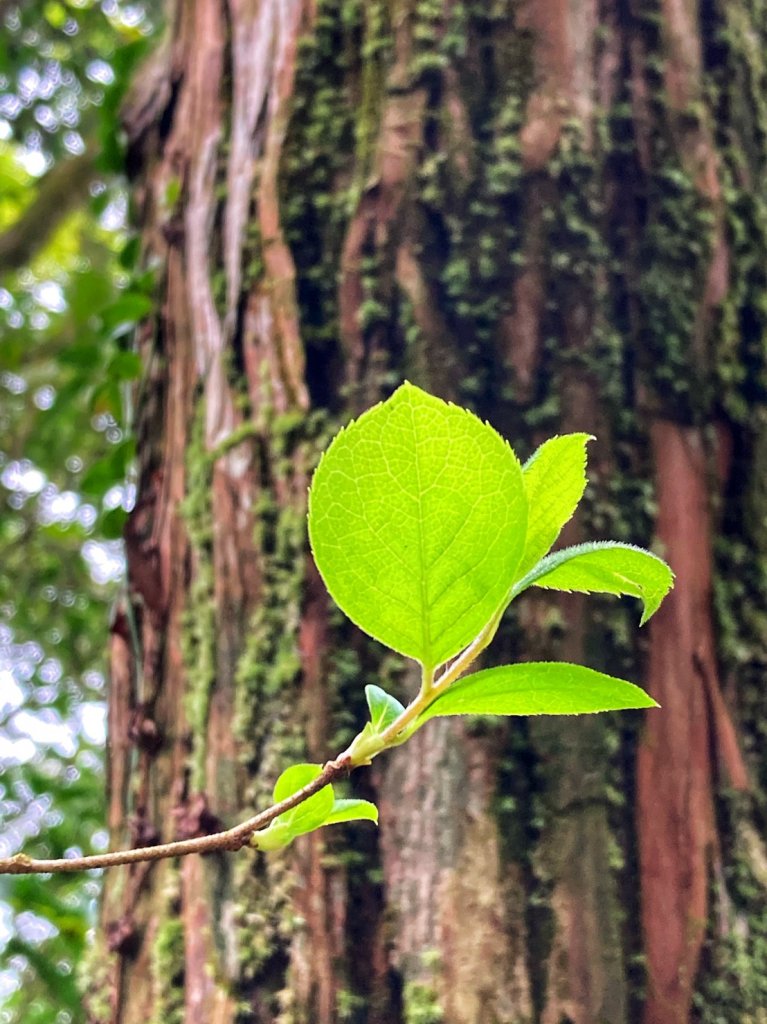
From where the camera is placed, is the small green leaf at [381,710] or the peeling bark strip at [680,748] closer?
the small green leaf at [381,710]

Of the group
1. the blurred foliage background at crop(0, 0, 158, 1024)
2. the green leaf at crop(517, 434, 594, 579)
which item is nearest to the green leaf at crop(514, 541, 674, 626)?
the green leaf at crop(517, 434, 594, 579)

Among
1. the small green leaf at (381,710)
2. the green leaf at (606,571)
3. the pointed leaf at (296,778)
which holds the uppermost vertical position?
the green leaf at (606,571)

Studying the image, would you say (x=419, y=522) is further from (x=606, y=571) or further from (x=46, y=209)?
(x=46, y=209)

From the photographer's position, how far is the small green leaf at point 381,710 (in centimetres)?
35

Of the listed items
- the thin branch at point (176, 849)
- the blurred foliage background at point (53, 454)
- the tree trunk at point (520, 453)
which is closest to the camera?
the thin branch at point (176, 849)

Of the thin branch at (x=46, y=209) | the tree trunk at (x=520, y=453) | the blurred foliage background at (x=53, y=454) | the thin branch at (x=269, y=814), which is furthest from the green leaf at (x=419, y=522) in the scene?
the thin branch at (x=46, y=209)

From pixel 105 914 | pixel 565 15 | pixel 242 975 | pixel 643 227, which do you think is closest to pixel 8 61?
pixel 565 15

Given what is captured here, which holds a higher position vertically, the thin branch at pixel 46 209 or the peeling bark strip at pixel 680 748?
the thin branch at pixel 46 209

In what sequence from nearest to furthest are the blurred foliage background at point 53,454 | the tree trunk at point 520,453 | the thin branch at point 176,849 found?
1. the thin branch at point 176,849
2. the tree trunk at point 520,453
3. the blurred foliage background at point 53,454

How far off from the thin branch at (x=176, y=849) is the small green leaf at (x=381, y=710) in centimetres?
3

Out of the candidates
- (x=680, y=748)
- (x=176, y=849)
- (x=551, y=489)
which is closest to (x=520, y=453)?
(x=680, y=748)

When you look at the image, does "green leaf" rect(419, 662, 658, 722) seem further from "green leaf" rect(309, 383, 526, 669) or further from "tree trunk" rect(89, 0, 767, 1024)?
"tree trunk" rect(89, 0, 767, 1024)

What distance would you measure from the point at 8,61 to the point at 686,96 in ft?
5.39

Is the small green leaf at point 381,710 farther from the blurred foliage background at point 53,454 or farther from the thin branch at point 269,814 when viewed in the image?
the blurred foliage background at point 53,454
